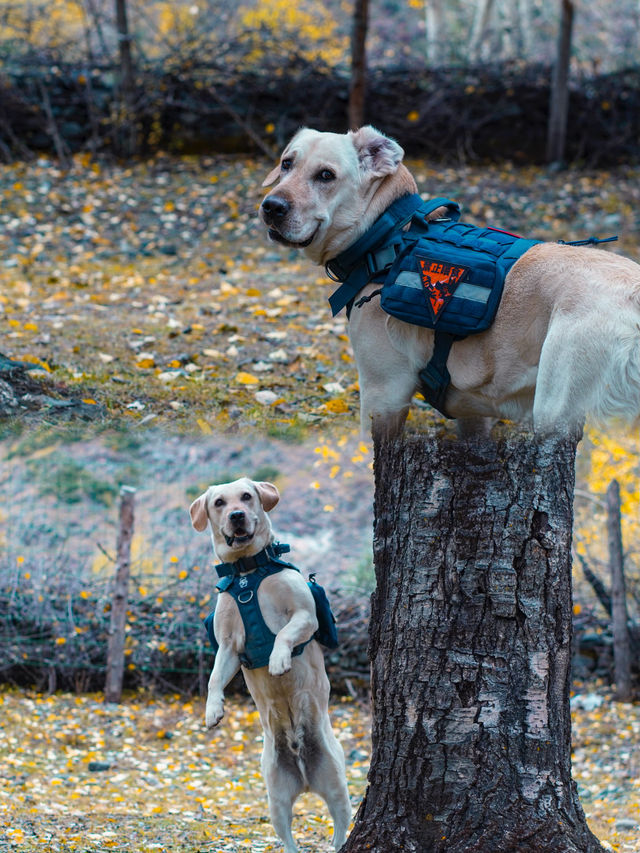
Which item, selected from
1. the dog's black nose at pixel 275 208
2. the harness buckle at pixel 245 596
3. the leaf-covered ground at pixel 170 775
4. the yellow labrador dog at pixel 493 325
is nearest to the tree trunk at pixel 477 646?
the yellow labrador dog at pixel 493 325

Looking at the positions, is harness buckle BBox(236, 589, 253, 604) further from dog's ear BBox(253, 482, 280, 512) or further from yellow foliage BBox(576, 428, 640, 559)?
yellow foliage BBox(576, 428, 640, 559)

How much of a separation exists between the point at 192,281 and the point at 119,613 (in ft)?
12.7

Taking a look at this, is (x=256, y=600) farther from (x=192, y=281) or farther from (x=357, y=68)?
(x=357, y=68)

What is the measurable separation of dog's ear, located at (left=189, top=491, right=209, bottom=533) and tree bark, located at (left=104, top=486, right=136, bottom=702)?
15.9ft

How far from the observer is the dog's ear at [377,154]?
3.80m

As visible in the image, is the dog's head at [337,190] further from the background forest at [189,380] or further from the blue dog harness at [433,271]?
the background forest at [189,380]

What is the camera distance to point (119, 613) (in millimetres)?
8914

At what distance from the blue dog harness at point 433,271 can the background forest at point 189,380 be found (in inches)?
16.5

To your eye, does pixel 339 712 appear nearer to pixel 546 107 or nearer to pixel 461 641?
pixel 461 641

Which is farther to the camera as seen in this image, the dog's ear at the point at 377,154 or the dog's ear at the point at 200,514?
the dog's ear at the point at 200,514

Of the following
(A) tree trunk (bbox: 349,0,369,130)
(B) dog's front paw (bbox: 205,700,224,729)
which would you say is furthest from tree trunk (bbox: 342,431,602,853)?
(A) tree trunk (bbox: 349,0,369,130)

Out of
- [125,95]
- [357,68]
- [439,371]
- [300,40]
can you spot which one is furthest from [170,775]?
[300,40]

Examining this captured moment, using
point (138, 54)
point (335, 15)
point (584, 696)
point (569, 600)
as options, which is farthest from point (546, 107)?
point (335, 15)

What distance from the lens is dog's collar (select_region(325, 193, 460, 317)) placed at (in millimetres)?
3695
